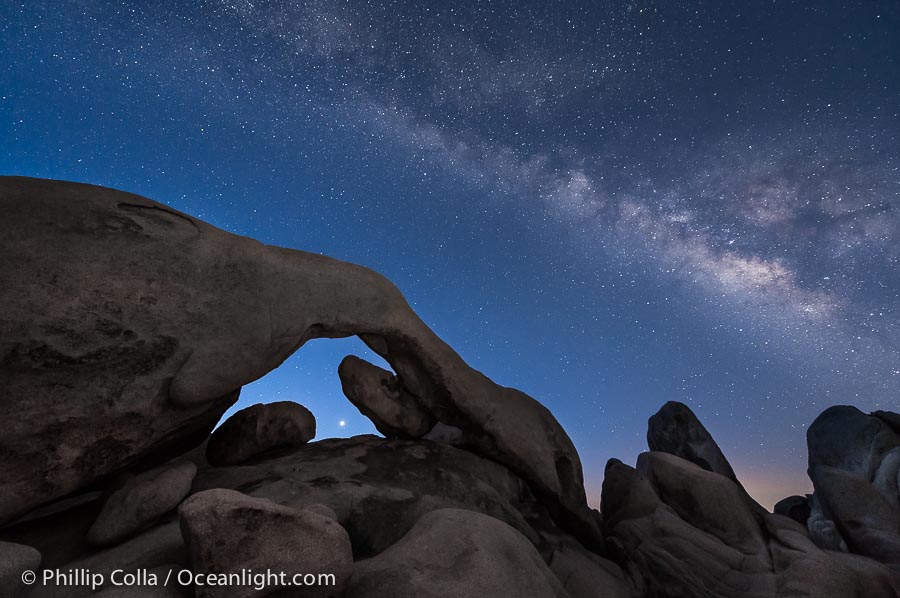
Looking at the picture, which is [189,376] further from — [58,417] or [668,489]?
[668,489]

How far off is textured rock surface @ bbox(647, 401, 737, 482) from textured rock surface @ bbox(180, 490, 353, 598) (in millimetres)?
9970

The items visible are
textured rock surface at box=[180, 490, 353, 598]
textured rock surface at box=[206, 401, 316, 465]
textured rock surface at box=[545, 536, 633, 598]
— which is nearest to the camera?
textured rock surface at box=[180, 490, 353, 598]

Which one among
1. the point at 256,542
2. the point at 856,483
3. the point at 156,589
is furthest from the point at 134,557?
the point at 856,483

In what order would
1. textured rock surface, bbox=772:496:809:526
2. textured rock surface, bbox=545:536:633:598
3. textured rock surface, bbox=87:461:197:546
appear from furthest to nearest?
1. textured rock surface, bbox=772:496:809:526
2. textured rock surface, bbox=545:536:633:598
3. textured rock surface, bbox=87:461:197:546

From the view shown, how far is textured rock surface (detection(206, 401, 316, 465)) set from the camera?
663 cm

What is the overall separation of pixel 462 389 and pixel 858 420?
35.5 ft

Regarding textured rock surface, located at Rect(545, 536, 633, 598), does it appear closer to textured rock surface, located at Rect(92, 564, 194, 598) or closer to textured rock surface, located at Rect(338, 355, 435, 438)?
textured rock surface, located at Rect(338, 355, 435, 438)

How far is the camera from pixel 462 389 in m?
7.19

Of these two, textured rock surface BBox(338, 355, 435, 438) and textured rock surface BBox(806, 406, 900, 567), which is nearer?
textured rock surface BBox(338, 355, 435, 438)

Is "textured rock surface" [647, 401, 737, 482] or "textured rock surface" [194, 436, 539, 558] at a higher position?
"textured rock surface" [647, 401, 737, 482]

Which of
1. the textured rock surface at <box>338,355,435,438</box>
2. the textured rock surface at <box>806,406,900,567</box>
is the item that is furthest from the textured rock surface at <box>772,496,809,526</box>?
the textured rock surface at <box>338,355,435,438</box>

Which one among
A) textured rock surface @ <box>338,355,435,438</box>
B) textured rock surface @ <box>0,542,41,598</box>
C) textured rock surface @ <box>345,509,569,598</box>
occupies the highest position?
textured rock surface @ <box>338,355,435,438</box>

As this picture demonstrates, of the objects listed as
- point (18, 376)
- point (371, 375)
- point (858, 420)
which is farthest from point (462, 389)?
point (858, 420)

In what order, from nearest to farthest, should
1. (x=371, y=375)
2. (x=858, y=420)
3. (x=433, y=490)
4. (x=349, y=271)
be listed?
(x=433, y=490)
(x=349, y=271)
(x=371, y=375)
(x=858, y=420)
